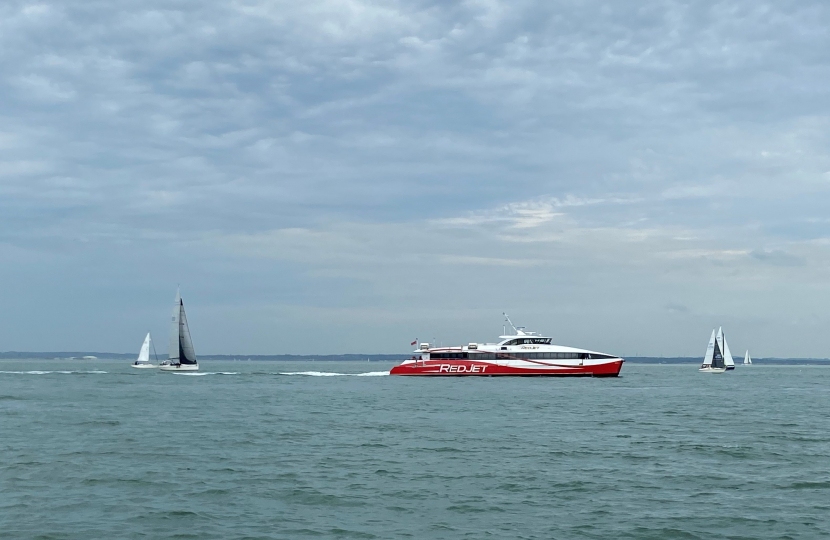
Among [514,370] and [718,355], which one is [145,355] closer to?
[514,370]

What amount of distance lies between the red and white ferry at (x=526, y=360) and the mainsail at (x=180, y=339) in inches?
1867

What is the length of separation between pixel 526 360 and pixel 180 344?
204 ft

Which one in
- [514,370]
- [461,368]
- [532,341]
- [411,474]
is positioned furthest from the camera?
[461,368]

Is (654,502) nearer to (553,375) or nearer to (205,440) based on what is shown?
(205,440)

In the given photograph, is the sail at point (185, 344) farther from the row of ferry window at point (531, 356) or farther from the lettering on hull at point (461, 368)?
the row of ferry window at point (531, 356)

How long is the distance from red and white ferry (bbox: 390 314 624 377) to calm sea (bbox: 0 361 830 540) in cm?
5488

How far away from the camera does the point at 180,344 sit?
13362cm

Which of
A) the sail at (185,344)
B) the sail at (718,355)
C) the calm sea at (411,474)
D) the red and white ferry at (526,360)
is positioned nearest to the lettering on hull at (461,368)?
the red and white ferry at (526,360)

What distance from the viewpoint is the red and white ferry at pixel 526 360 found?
363ft

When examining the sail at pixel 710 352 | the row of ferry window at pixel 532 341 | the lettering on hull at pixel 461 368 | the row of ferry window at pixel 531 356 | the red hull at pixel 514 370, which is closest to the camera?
the red hull at pixel 514 370

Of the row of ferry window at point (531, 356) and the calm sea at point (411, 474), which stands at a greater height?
the row of ferry window at point (531, 356)

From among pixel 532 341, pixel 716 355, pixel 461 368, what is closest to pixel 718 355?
pixel 716 355

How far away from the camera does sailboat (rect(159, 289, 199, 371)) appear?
429 ft

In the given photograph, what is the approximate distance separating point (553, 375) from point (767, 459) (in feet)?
259
